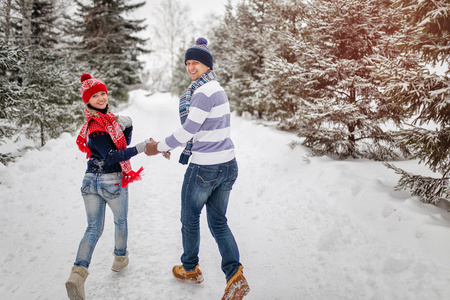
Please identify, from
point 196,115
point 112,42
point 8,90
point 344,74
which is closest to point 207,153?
point 196,115

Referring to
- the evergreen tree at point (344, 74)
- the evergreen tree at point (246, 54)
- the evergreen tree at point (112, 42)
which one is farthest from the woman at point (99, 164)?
the evergreen tree at point (112, 42)

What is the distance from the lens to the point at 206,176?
2580 mm

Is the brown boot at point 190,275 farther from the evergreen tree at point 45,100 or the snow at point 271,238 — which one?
the evergreen tree at point 45,100

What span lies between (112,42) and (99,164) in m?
17.0

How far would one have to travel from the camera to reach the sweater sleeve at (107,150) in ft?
8.49

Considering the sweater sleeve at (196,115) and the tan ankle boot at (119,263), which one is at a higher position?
the sweater sleeve at (196,115)

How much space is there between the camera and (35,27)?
13000mm

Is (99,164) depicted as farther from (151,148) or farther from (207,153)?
(207,153)

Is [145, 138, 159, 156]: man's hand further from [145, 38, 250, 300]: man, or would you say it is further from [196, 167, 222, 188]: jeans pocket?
[196, 167, 222, 188]: jeans pocket

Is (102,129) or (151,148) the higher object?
(102,129)

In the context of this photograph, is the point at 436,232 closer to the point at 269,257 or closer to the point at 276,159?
the point at 269,257

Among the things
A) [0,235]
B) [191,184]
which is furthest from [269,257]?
[0,235]

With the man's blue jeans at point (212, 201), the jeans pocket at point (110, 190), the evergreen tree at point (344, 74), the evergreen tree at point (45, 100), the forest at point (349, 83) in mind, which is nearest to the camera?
the man's blue jeans at point (212, 201)

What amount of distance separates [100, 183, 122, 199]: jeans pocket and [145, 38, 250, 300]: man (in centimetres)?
56
